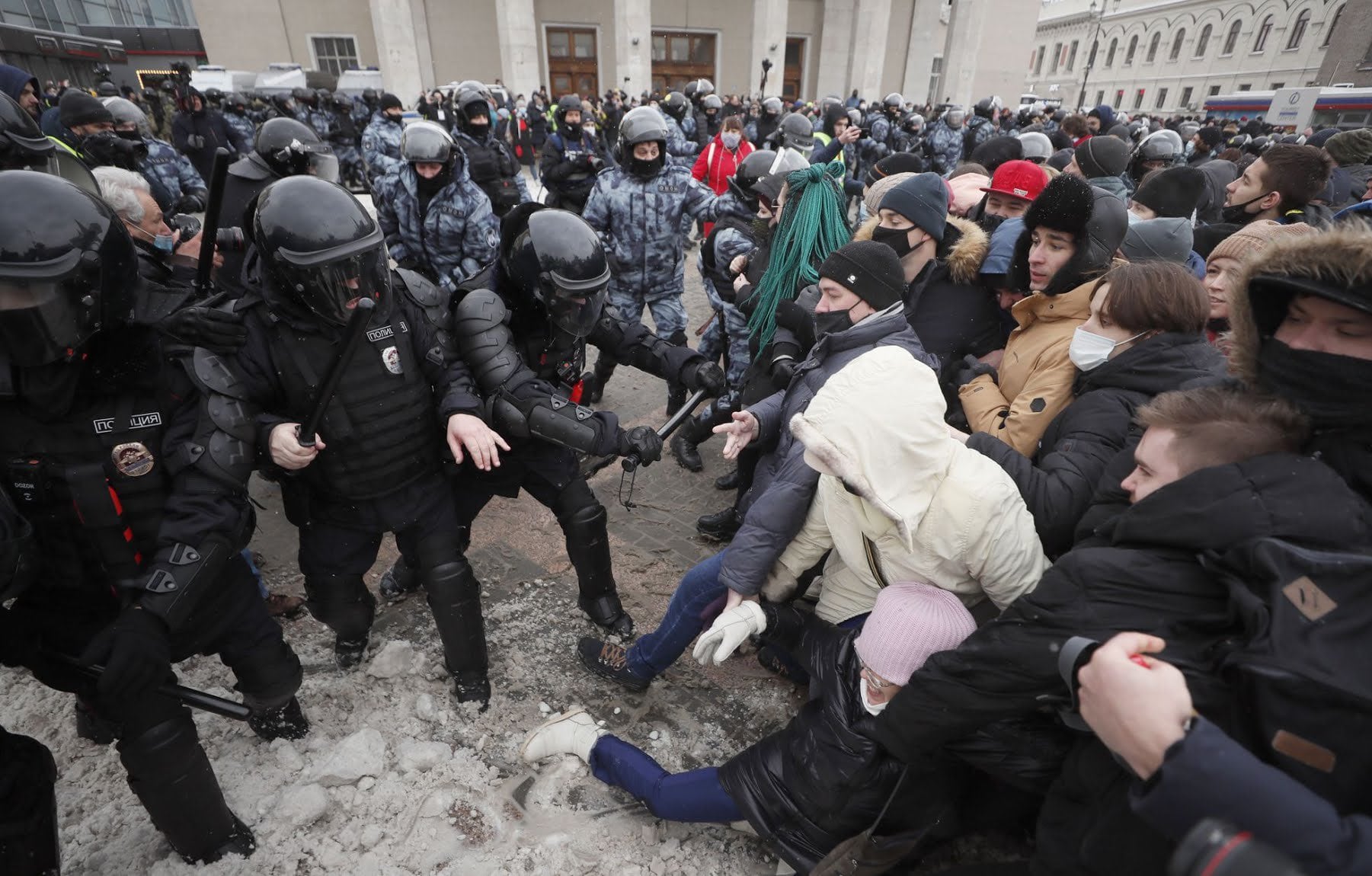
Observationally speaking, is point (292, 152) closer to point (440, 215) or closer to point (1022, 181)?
point (440, 215)

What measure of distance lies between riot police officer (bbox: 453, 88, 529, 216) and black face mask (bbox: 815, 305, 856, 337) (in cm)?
495

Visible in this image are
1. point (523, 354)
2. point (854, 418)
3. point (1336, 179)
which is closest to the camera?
point (854, 418)

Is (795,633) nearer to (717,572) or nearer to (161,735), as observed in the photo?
(717,572)

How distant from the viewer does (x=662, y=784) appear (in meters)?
2.22

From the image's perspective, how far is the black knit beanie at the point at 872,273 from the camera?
258 centimetres

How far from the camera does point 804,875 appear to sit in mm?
1925

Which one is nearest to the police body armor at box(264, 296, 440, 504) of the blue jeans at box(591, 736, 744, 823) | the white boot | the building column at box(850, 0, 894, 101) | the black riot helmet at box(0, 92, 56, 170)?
the white boot

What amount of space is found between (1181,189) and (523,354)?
12.4 ft

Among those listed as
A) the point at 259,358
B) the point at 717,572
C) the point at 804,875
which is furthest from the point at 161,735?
the point at 804,875

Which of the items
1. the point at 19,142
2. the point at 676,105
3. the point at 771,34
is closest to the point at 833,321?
the point at 19,142

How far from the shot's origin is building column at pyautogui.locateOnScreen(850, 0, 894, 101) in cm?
2533

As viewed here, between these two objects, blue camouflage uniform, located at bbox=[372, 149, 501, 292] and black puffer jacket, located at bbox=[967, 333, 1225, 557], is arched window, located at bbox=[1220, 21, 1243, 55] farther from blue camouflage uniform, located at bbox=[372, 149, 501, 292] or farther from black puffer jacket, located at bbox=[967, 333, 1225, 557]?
black puffer jacket, located at bbox=[967, 333, 1225, 557]

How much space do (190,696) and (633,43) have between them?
83.2 feet

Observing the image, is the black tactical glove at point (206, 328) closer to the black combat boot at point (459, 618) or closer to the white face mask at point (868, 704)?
the black combat boot at point (459, 618)
